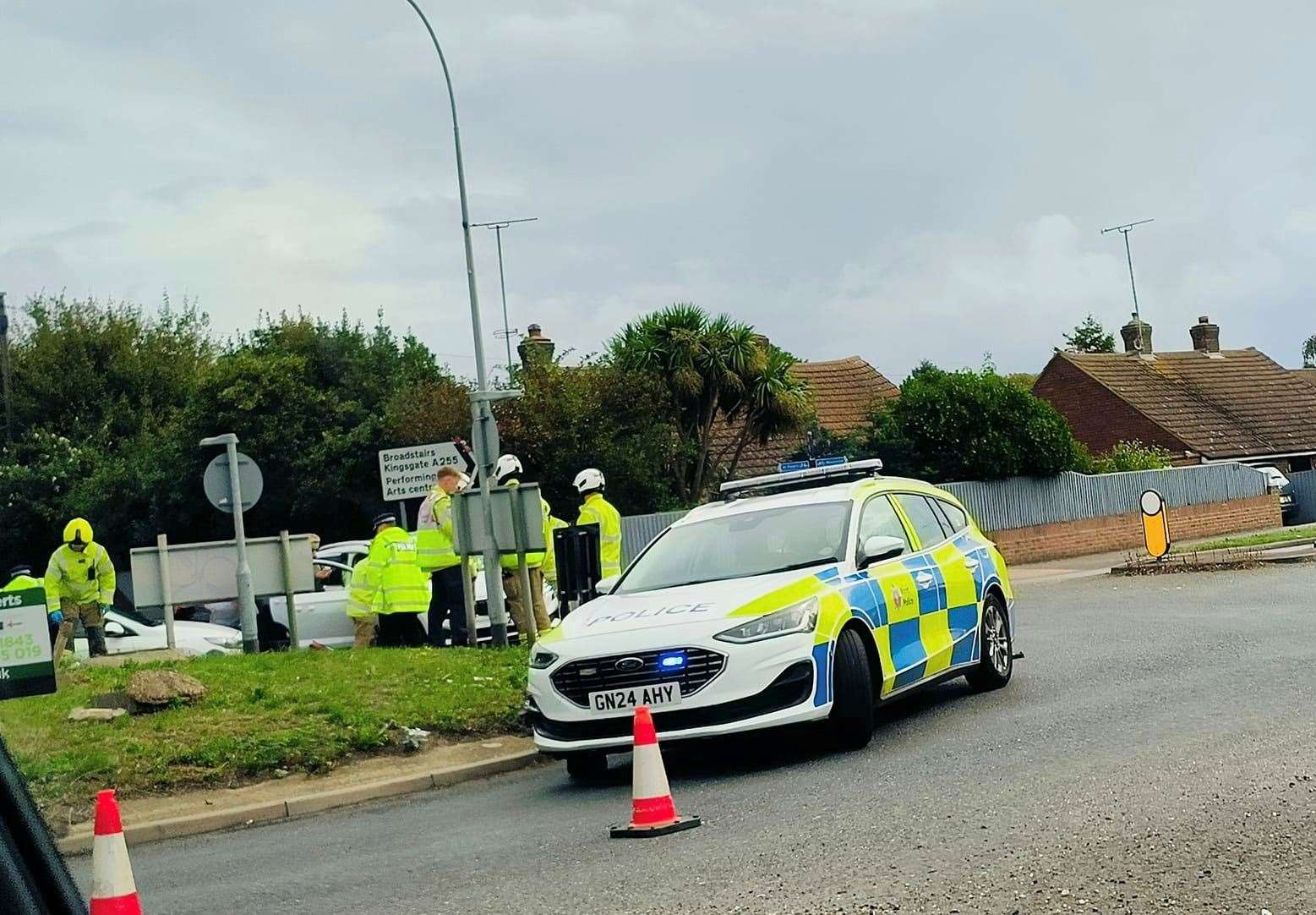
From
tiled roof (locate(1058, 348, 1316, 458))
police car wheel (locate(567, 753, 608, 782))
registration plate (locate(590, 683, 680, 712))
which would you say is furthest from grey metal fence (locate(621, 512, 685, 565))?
tiled roof (locate(1058, 348, 1316, 458))

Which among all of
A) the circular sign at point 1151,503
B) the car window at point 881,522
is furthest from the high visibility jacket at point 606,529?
the circular sign at point 1151,503

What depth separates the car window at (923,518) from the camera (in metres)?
11.5

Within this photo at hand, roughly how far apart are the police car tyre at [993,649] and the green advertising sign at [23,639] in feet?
21.0

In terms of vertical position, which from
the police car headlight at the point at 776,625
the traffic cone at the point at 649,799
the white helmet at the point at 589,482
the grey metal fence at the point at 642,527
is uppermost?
the white helmet at the point at 589,482

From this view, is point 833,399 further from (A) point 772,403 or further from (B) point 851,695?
(B) point 851,695

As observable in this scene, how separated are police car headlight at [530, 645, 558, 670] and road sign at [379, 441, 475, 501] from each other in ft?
52.8

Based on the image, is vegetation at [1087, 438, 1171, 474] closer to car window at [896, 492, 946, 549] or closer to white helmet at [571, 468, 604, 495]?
white helmet at [571, 468, 604, 495]

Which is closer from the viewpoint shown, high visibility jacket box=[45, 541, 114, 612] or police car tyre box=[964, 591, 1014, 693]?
police car tyre box=[964, 591, 1014, 693]

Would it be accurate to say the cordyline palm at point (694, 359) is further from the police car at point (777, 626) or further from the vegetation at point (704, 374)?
the police car at point (777, 626)

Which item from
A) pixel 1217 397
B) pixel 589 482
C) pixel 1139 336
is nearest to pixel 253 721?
pixel 589 482

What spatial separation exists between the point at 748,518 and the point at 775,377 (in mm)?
22326

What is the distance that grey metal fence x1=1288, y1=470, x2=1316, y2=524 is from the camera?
148ft

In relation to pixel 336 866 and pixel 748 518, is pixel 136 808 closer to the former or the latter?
pixel 336 866

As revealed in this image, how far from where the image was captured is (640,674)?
30.0 ft
